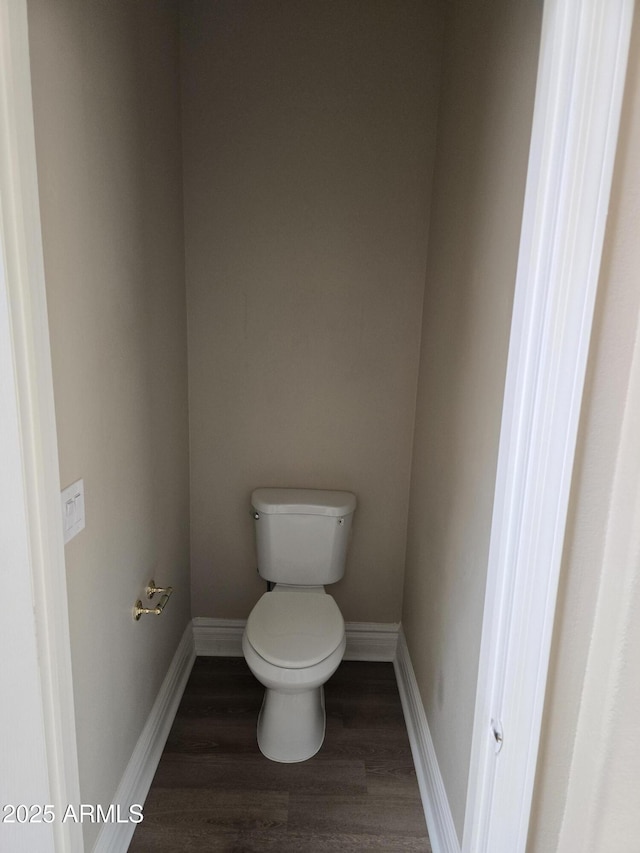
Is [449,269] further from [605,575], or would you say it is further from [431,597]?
[605,575]

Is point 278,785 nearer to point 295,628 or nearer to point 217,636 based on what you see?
point 295,628

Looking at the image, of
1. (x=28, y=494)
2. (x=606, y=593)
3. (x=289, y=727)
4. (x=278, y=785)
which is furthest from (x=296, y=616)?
(x=606, y=593)

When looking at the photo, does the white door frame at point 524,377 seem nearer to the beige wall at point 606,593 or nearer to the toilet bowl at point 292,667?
the beige wall at point 606,593

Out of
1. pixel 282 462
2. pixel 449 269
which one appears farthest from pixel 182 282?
pixel 449 269

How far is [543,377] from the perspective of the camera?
691mm

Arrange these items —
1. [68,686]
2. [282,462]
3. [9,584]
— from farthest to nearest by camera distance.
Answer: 1. [282,462]
2. [68,686]
3. [9,584]

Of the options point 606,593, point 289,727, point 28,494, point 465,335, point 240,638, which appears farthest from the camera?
point 240,638

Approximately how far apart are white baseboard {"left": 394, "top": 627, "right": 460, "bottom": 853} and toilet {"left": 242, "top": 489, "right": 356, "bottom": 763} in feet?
1.06

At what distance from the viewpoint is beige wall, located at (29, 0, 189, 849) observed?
1075 mm

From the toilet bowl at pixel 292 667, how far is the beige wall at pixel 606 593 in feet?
3.53

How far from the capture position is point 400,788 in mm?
1765

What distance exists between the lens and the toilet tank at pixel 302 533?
2119 mm

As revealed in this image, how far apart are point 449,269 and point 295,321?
0.65 meters

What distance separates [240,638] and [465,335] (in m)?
1.65
